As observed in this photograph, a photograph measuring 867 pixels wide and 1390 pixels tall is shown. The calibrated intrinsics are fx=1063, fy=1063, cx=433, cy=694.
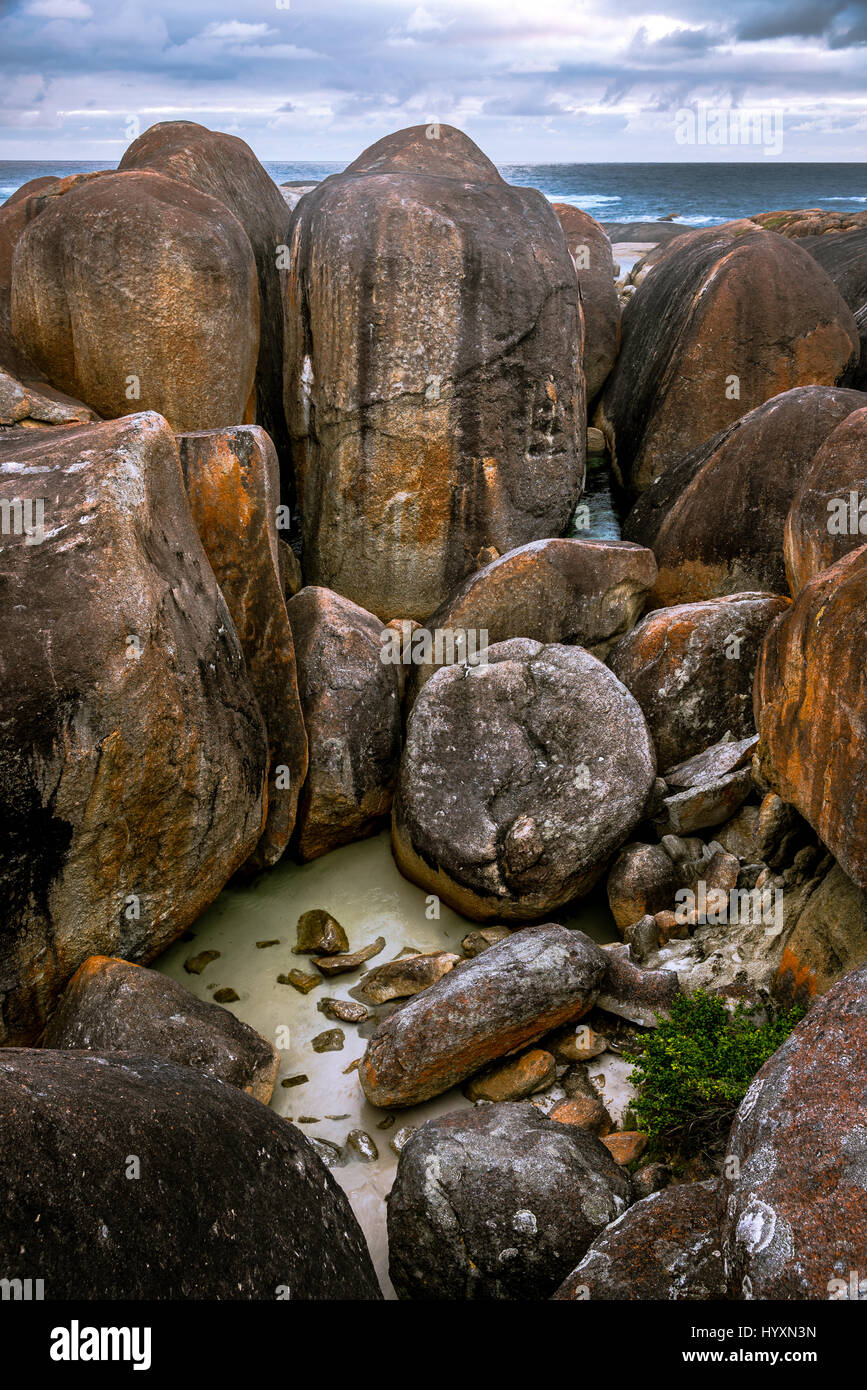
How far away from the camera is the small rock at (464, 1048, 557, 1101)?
526 centimetres

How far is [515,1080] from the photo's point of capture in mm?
5289

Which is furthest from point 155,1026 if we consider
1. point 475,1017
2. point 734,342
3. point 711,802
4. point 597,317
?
point 597,317

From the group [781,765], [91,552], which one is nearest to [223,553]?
[91,552]

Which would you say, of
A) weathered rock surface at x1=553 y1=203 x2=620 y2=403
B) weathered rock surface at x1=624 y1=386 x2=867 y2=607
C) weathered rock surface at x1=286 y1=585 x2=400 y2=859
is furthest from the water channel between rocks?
weathered rock surface at x1=553 y1=203 x2=620 y2=403

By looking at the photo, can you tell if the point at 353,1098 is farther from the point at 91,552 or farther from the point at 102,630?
the point at 91,552

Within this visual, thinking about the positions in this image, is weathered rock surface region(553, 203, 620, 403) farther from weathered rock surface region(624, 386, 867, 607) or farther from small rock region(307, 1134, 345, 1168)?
small rock region(307, 1134, 345, 1168)

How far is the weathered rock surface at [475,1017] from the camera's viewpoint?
16.9 feet

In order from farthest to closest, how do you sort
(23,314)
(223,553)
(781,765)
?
1. (23,314)
2. (223,553)
3. (781,765)

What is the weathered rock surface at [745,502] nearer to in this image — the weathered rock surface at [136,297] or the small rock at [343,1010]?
the weathered rock surface at [136,297]

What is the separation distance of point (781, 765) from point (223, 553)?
3.53 m

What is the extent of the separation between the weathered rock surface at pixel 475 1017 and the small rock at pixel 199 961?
1343mm

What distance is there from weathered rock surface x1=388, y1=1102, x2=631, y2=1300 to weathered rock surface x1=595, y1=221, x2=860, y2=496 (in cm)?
803

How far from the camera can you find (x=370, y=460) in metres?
9.10

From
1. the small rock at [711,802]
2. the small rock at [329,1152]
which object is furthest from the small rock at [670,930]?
the small rock at [329,1152]
